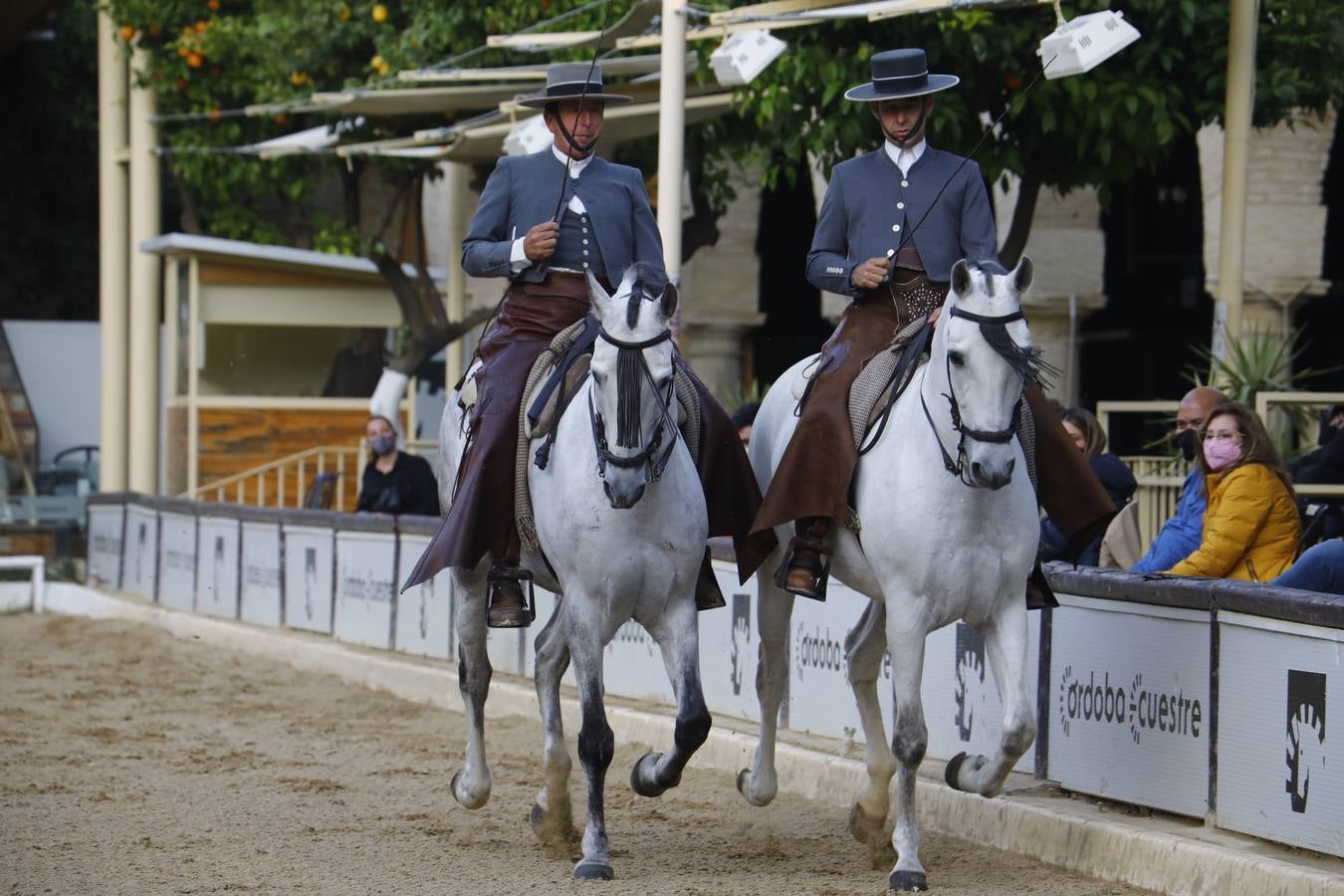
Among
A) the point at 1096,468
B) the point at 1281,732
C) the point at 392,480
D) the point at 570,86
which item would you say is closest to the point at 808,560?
the point at 1281,732

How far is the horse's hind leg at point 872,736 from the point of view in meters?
8.12

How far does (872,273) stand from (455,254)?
41.7ft

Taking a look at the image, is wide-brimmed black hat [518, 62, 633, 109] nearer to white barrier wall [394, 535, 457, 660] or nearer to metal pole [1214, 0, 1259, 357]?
metal pole [1214, 0, 1259, 357]

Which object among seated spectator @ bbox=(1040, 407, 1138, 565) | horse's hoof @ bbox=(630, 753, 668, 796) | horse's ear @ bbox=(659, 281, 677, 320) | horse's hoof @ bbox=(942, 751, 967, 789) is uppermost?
horse's ear @ bbox=(659, 281, 677, 320)

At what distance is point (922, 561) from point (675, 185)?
597cm

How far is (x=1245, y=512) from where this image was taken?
8.90m

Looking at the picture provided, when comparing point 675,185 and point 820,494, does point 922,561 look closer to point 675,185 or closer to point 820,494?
point 820,494

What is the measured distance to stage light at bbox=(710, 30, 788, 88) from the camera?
11.8 m

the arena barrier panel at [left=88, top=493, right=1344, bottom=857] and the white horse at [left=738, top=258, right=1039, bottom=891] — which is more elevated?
the white horse at [left=738, top=258, right=1039, bottom=891]

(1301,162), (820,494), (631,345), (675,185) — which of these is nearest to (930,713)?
(820,494)

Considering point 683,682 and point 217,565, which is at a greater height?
point 683,682

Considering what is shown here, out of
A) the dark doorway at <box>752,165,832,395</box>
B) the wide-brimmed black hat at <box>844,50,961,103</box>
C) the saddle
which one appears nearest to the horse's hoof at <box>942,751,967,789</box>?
the saddle

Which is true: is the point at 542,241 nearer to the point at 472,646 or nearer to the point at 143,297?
the point at 472,646

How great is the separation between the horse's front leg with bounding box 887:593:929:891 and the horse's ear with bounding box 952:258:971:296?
1.14 metres
